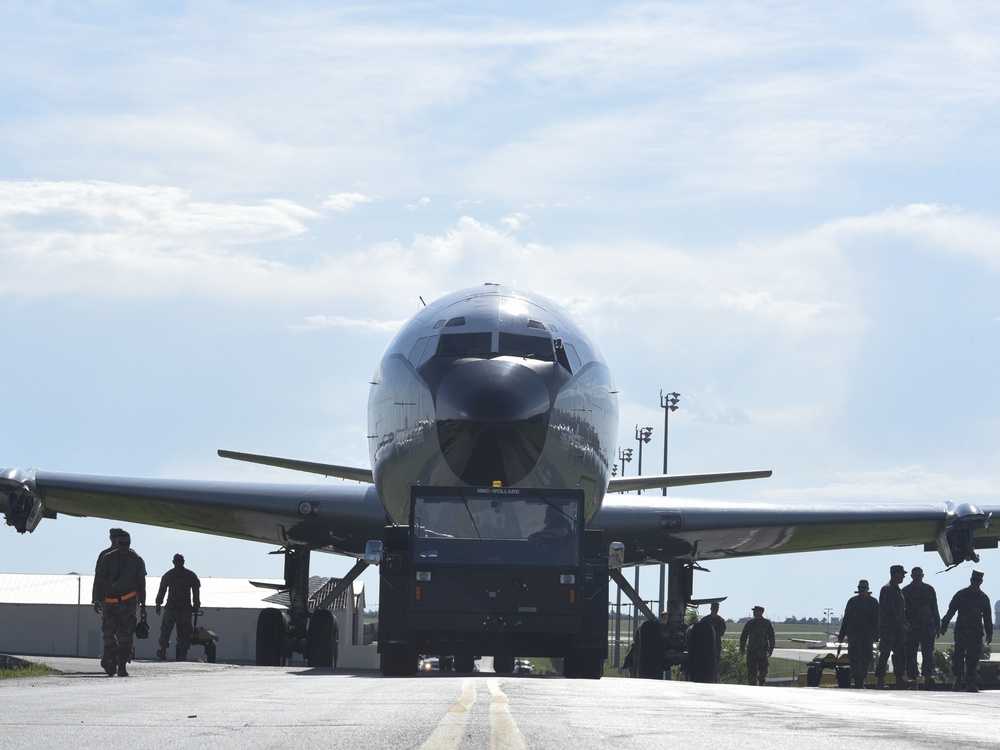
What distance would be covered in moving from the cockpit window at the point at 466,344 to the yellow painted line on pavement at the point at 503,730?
9196 millimetres

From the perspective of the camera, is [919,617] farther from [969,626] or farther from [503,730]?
[503,730]

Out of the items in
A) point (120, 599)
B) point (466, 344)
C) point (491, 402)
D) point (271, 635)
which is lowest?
point (271, 635)

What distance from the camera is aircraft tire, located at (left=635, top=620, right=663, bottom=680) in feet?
77.3

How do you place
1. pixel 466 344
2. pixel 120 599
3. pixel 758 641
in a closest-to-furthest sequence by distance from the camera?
pixel 120 599
pixel 466 344
pixel 758 641

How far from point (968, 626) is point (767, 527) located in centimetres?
443

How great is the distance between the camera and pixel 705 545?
→ 79.1ft

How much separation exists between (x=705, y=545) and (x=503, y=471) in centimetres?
732

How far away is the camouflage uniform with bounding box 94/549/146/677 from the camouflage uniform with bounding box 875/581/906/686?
11267 millimetres

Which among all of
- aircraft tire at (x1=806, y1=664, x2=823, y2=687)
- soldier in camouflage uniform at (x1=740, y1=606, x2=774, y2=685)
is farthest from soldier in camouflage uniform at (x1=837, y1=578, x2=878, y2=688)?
soldier in camouflage uniform at (x1=740, y1=606, x2=774, y2=685)

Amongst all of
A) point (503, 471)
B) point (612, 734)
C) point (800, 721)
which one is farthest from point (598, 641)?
point (612, 734)

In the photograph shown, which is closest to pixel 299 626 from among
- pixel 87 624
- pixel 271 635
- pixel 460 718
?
pixel 271 635

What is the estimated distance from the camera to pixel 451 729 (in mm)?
7383

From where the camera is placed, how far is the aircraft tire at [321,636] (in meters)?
23.2

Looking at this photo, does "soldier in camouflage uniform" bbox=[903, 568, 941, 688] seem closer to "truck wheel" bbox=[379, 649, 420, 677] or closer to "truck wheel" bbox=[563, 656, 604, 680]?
"truck wheel" bbox=[563, 656, 604, 680]
